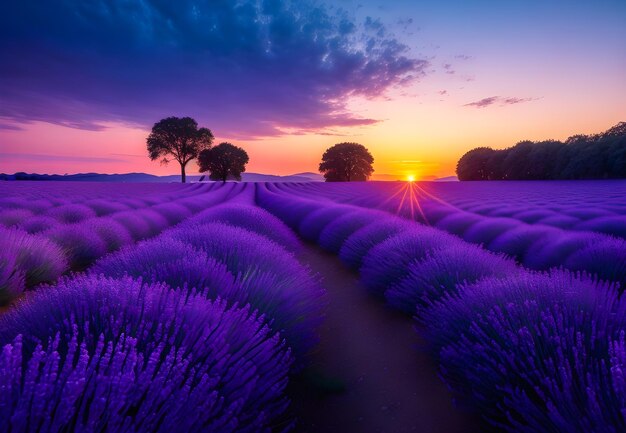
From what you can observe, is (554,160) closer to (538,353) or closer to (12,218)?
(538,353)

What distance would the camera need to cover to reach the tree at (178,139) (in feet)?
128

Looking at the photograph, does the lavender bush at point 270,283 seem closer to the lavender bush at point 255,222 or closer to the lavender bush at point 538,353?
the lavender bush at point 538,353

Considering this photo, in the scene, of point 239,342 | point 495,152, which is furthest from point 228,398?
point 495,152

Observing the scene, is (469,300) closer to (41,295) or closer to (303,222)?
(41,295)

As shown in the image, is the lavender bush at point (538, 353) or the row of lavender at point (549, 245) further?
the row of lavender at point (549, 245)

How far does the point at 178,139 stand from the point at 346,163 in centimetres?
2261

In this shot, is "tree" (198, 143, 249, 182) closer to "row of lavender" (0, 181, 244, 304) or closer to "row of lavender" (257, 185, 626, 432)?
"row of lavender" (0, 181, 244, 304)

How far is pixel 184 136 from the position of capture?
131ft

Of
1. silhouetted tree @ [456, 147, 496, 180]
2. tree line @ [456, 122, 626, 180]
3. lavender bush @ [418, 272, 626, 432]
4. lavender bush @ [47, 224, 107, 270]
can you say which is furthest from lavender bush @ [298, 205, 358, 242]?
silhouetted tree @ [456, 147, 496, 180]

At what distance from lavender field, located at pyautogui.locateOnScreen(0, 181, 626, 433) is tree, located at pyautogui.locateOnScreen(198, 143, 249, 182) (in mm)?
41390

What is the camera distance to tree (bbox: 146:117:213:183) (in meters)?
38.9

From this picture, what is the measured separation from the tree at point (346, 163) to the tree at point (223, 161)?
12.0 meters

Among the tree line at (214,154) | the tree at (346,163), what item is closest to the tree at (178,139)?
the tree line at (214,154)

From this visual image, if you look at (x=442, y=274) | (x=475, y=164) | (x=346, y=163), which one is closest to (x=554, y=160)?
(x=475, y=164)
